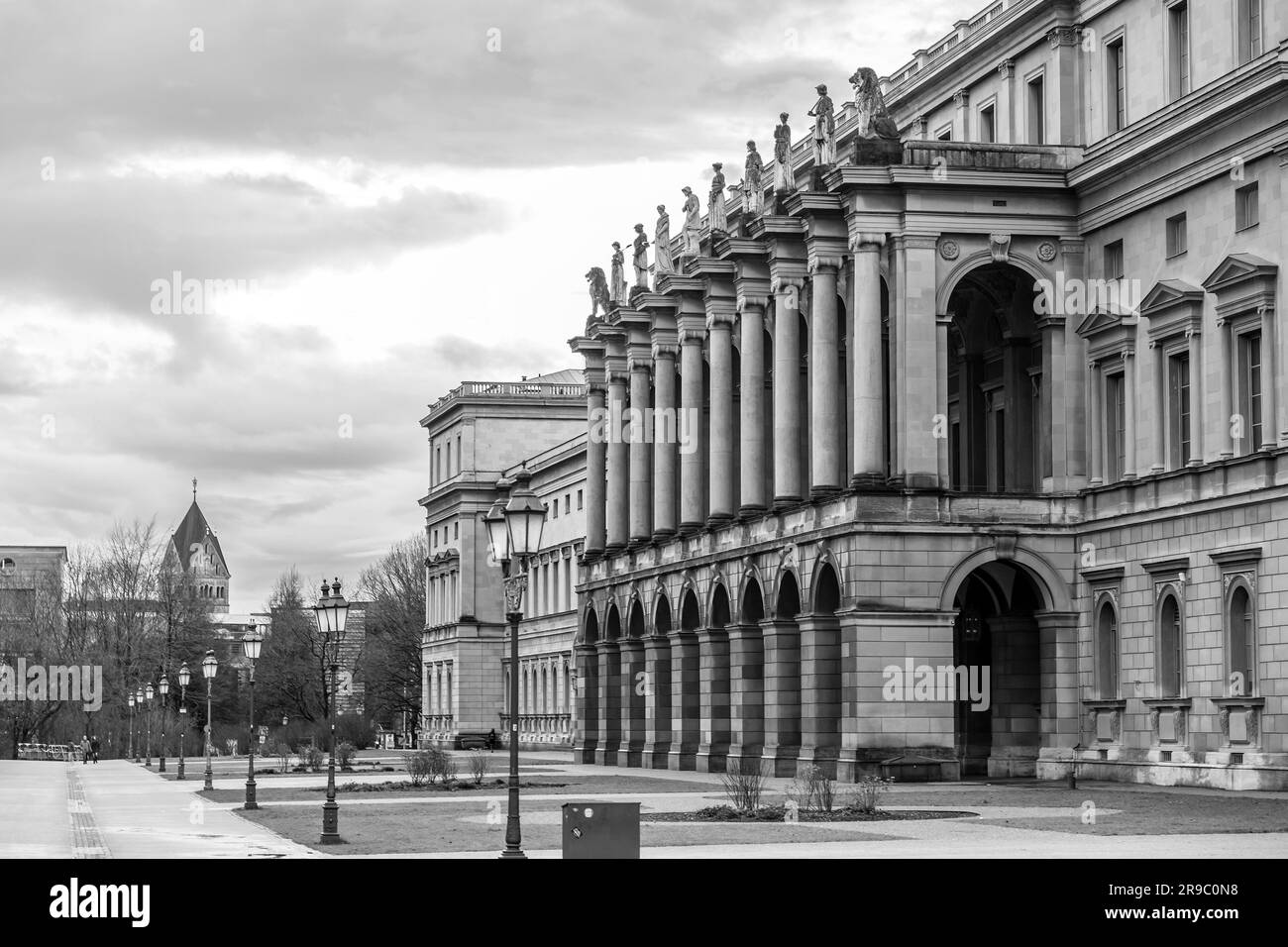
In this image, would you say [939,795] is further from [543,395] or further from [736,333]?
[543,395]

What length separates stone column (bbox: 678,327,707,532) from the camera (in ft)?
→ 259

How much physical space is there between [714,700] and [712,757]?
1.94 m

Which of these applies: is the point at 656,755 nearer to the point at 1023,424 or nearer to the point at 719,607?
the point at 719,607

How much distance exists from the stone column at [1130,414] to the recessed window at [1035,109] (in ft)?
33.6

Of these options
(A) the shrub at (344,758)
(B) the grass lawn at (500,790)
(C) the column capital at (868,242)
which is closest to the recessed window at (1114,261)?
(C) the column capital at (868,242)

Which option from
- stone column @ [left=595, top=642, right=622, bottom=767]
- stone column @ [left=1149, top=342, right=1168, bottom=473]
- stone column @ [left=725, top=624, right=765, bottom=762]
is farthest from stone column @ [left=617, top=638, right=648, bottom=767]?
stone column @ [left=1149, top=342, right=1168, bottom=473]

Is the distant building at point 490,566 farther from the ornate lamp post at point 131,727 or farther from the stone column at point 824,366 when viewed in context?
the stone column at point 824,366

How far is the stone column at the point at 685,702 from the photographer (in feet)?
256

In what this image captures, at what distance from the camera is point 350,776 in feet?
249

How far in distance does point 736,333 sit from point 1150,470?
861 inches

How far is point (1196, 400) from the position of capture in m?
56.4

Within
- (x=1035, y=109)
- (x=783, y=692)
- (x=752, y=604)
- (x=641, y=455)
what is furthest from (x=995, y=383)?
(x=641, y=455)

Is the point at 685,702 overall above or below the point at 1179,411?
below
